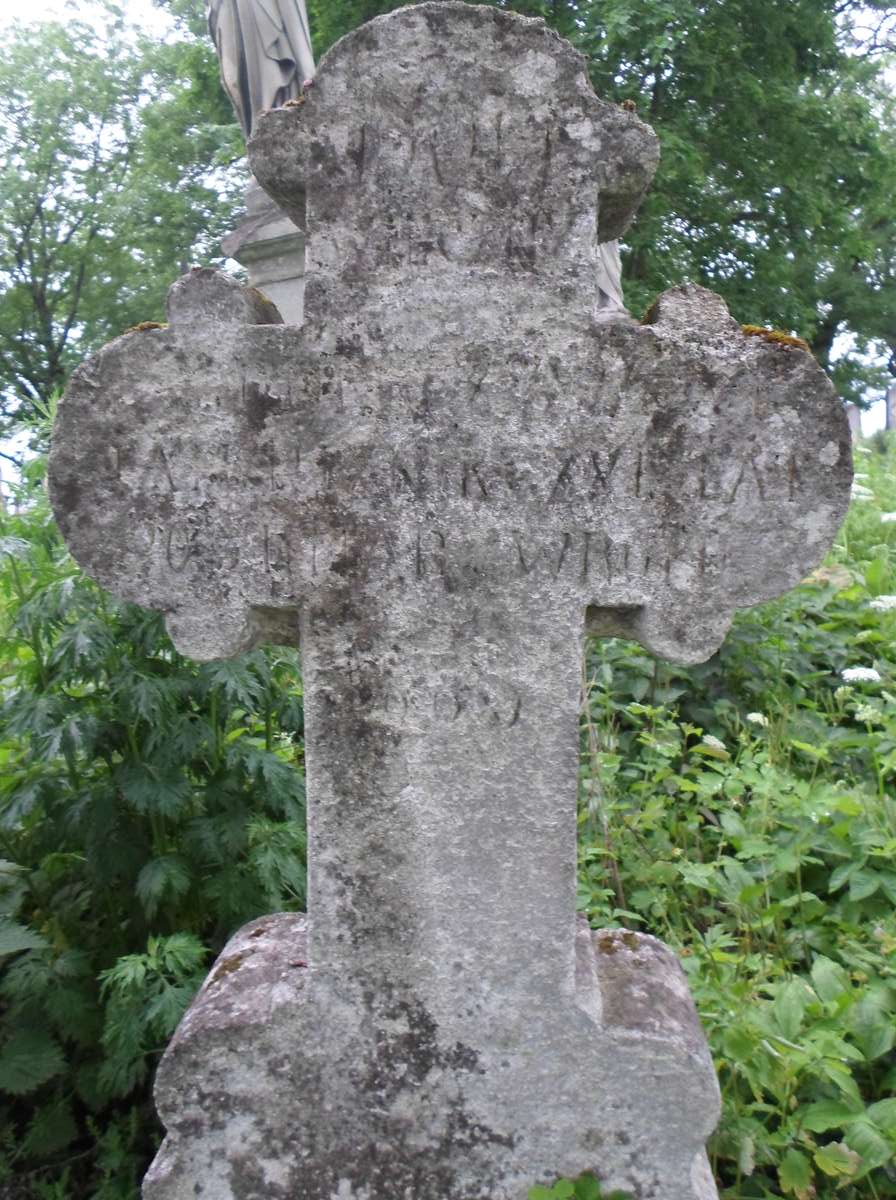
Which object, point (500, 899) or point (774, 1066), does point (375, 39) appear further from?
point (774, 1066)

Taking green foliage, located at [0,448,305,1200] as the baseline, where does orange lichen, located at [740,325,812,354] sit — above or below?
above

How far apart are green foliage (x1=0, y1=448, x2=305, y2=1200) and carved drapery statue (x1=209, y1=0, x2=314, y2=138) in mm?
4769

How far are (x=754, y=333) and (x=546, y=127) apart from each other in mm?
500

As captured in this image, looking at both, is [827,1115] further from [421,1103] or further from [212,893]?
[212,893]

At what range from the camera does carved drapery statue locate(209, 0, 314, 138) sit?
Answer: 6617 mm

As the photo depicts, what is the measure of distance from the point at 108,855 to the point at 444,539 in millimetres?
1326

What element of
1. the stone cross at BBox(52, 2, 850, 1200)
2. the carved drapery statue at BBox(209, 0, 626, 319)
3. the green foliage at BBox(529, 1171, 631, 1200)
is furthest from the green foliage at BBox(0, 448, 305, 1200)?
the carved drapery statue at BBox(209, 0, 626, 319)

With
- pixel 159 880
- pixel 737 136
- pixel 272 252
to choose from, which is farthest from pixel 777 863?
pixel 737 136

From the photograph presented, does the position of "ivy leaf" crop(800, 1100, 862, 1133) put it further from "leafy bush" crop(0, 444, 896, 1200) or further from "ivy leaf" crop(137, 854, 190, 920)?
"ivy leaf" crop(137, 854, 190, 920)

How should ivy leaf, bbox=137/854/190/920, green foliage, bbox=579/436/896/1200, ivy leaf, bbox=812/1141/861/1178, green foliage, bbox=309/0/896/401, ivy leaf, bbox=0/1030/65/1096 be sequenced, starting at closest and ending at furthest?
ivy leaf, bbox=812/1141/861/1178 → green foliage, bbox=579/436/896/1200 → ivy leaf, bbox=0/1030/65/1096 → ivy leaf, bbox=137/854/190/920 → green foliage, bbox=309/0/896/401

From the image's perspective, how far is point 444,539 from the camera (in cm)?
186

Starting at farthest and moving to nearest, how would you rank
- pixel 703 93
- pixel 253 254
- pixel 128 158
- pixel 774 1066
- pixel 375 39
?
1. pixel 128 158
2. pixel 703 93
3. pixel 253 254
4. pixel 774 1066
5. pixel 375 39

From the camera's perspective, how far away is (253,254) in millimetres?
6324

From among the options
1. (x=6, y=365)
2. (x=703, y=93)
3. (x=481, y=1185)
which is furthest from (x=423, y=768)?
(x=6, y=365)
